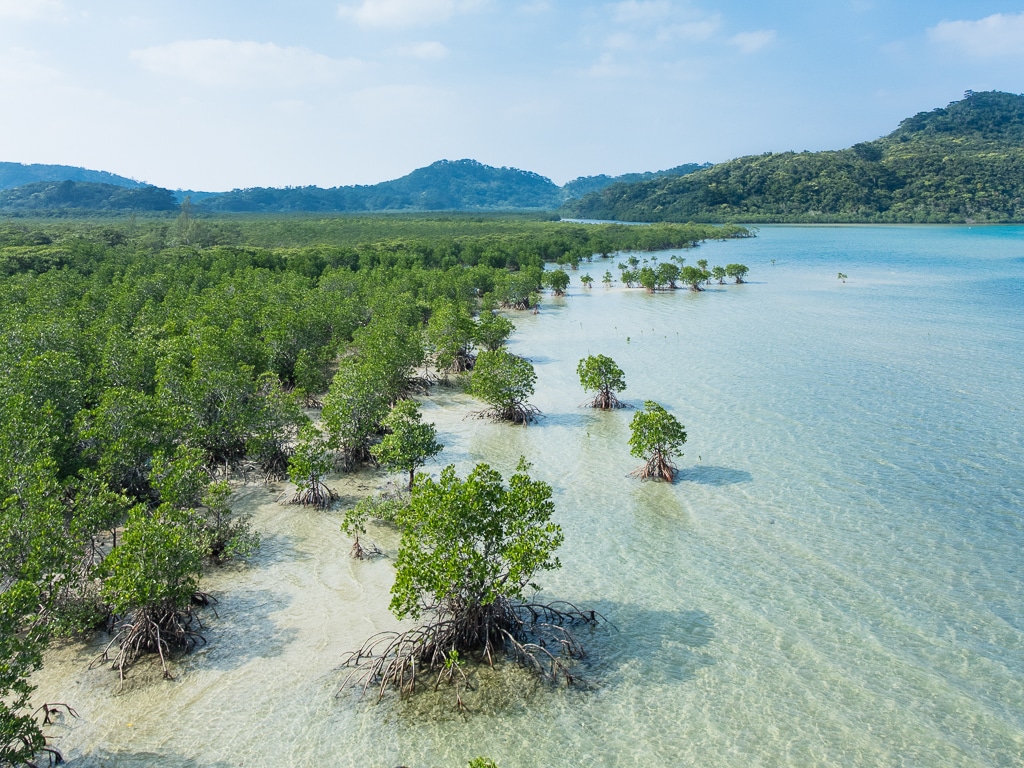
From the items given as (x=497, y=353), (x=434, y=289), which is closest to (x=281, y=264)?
(x=434, y=289)

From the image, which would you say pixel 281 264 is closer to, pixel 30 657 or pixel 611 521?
pixel 611 521

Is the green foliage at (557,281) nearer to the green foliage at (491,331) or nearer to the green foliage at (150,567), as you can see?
the green foliage at (491,331)

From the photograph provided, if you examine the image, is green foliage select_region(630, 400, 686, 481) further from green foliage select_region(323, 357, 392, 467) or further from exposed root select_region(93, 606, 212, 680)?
exposed root select_region(93, 606, 212, 680)

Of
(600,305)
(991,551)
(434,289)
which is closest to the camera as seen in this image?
(991,551)

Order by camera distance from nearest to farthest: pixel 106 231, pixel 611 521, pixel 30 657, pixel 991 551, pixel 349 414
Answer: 1. pixel 30 657
2. pixel 991 551
3. pixel 611 521
4. pixel 349 414
5. pixel 106 231

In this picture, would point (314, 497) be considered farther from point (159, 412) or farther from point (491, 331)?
point (491, 331)

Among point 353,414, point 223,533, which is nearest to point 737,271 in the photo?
point 353,414

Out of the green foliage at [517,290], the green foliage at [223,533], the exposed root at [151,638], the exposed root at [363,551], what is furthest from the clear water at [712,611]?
the green foliage at [517,290]
